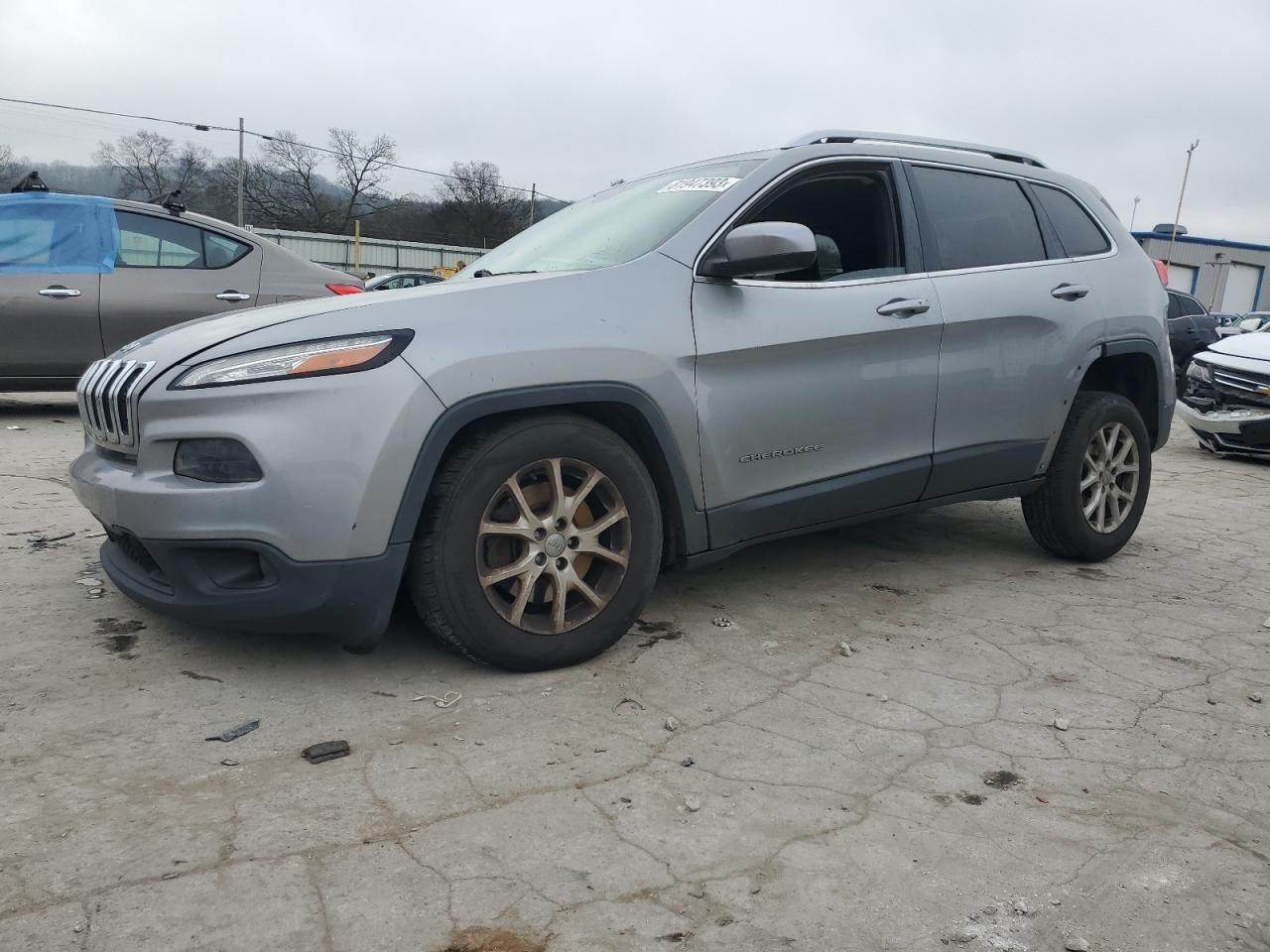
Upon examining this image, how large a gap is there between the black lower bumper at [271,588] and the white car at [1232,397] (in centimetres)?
793

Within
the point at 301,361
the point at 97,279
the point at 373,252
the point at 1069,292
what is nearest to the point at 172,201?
the point at 97,279

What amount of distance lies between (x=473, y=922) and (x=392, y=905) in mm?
160

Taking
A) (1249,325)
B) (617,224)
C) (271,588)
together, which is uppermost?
(1249,325)

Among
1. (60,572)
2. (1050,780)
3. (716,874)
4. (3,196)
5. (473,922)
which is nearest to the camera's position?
(473,922)

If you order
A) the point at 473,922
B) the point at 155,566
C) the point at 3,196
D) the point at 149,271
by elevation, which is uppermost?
the point at 3,196

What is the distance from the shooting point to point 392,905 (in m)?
1.97

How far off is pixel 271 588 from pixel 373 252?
53.6 metres

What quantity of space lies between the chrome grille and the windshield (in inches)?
46.4

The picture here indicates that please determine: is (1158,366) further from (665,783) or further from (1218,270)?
(1218,270)

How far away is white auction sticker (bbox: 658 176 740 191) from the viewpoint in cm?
368

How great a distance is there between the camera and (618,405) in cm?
323

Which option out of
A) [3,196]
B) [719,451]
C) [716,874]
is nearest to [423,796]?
[716,874]

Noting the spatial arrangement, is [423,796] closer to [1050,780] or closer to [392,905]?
[392,905]

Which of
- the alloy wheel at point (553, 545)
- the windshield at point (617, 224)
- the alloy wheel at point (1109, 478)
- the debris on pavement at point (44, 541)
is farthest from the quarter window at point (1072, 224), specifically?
the debris on pavement at point (44, 541)
